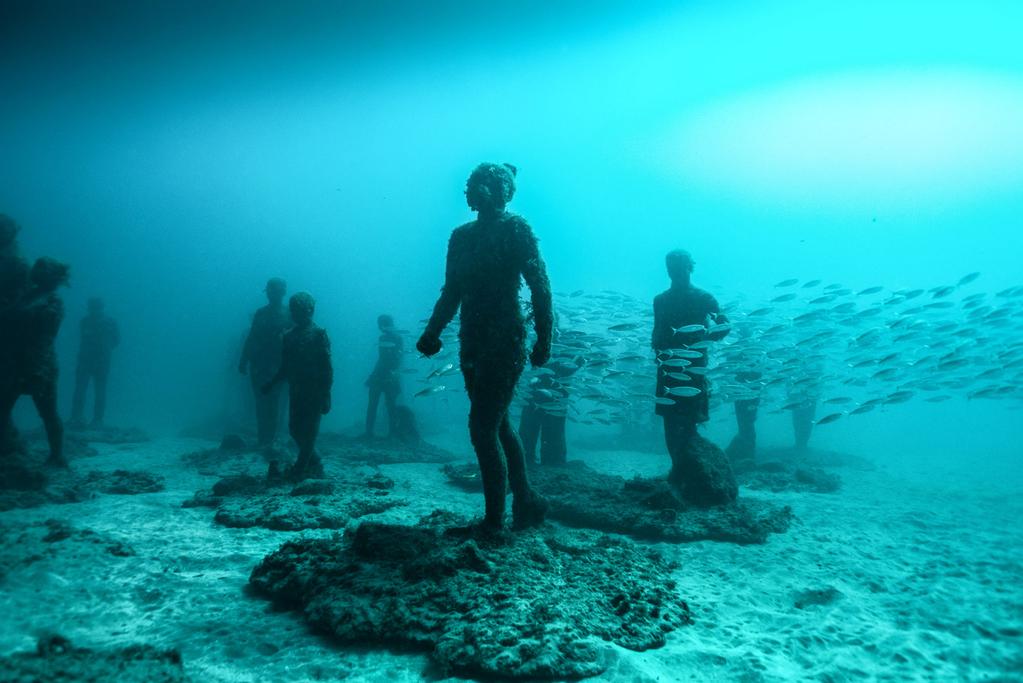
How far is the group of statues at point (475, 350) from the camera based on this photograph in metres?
3.87

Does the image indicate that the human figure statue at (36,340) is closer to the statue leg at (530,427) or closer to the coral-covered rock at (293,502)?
the coral-covered rock at (293,502)

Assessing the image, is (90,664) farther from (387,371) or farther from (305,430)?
(387,371)

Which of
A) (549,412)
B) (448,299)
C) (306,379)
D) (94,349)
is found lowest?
(549,412)

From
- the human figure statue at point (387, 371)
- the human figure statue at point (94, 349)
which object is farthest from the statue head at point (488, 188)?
the human figure statue at point (94, 349)

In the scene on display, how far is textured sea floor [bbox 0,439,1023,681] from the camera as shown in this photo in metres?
2.51

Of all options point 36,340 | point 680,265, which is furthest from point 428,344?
point 36,340

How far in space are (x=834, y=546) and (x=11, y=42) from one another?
46.2ft

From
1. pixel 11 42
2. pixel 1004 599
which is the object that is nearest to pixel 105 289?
pixel 11 42

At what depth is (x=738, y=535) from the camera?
522cm

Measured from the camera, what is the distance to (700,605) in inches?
138

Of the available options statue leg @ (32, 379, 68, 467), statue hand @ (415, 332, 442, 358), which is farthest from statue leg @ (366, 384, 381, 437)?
statue hand @ (415, 332, 442, 358)

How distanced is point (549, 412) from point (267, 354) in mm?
6466

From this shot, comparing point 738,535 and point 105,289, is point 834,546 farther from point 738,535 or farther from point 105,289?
point 105,289

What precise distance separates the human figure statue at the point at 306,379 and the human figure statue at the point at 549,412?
425 cm
